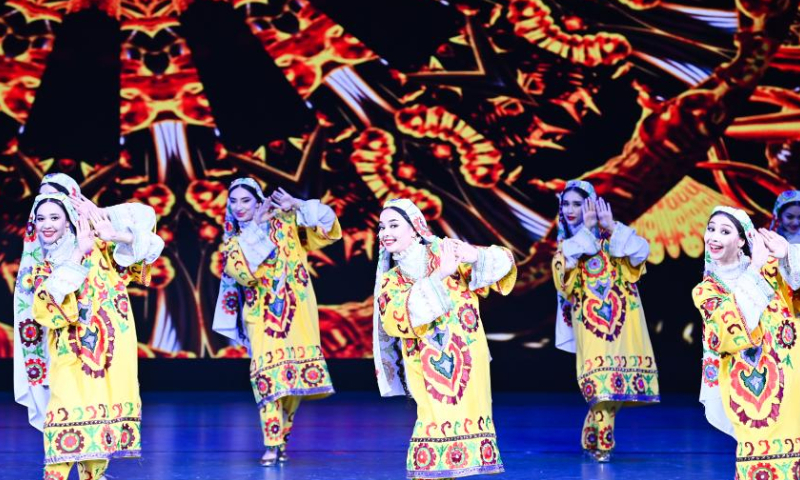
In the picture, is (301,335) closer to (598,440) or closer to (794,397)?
(598,440)

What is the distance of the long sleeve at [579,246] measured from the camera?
6297 millimetres

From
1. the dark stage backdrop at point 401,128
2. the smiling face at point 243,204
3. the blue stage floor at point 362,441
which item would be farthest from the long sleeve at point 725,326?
the dark stage backdrop at point 401,128

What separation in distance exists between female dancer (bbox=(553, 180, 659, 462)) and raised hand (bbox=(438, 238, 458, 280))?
65.4 inches

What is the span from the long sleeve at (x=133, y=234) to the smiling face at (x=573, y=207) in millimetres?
2053

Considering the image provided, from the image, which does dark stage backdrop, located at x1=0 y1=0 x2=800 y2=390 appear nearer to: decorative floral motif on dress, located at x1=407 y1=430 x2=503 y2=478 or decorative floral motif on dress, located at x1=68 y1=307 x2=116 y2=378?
decorative floral motif on dress, located at x1=68 y1=307 x2=116 y2=378

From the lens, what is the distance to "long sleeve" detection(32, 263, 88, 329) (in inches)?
190

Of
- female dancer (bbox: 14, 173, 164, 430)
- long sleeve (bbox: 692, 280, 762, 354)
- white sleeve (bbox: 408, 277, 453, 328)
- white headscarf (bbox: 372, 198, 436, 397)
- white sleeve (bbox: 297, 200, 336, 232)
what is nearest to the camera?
long sleeve (bbox: 692, 280, 762, 354)

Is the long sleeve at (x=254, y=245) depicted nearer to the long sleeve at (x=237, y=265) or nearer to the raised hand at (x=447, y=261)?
the long sleeve at (x=237, y=265)

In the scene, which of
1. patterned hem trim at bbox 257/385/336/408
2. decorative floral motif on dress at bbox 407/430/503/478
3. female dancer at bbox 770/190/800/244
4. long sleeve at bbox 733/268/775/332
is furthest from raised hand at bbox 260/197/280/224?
long sleeve at bbox 733/268/775/332

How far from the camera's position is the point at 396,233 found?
4.78 metres

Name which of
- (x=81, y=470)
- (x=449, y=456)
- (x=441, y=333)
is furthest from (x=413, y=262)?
(x=81, y=470)

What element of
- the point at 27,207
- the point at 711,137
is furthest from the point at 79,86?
the point at 711,137

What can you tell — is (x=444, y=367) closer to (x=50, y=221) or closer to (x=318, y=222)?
(x=50, y=221)

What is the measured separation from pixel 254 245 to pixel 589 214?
1.49 meters
